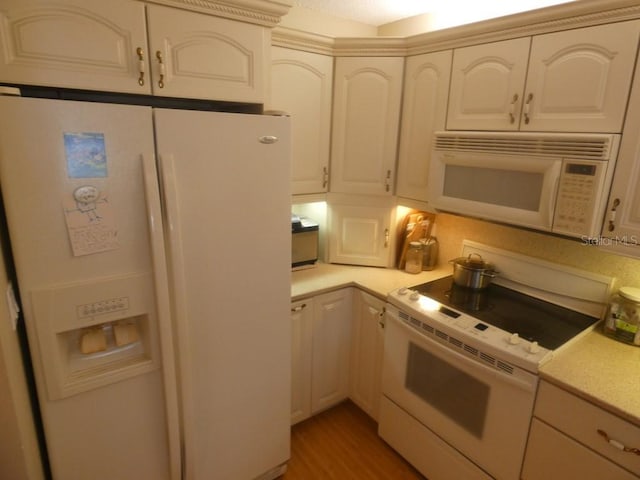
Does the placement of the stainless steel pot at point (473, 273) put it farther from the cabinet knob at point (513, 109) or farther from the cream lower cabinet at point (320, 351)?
the cabinet knob at point (513, 109)

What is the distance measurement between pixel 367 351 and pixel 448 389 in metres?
0.57

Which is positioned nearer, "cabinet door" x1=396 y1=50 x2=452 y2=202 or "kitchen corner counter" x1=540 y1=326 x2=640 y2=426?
"kitchen corner counter" x1=540 y1=326 x2=640 y2=426

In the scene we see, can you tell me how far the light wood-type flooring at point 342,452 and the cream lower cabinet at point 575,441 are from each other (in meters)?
0.76

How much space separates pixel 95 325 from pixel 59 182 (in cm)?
49

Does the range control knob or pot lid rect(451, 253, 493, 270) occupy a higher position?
pot lid rect(451, 253, 493, 270)

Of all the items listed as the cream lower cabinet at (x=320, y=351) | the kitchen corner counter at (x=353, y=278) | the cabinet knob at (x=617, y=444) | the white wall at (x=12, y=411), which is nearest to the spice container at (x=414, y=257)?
the kitchen corner counter at (x=353, y=278)

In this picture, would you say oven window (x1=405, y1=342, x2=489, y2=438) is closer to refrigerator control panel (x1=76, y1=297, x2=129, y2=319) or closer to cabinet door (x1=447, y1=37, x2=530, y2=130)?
cabinet door (x1=447, y1=37, x2=530, y2=130)

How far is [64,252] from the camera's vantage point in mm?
1124

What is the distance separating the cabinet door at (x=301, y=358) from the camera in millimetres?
1970

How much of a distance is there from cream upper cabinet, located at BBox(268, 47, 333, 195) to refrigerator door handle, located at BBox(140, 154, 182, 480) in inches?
35.4

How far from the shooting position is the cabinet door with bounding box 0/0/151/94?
106 cm

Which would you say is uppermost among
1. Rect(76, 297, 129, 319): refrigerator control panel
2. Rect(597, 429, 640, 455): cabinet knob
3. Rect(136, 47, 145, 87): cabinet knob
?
Rect(136, 47, 145, 87): cabinet knob

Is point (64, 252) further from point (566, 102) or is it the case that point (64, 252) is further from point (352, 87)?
point (566, 102)

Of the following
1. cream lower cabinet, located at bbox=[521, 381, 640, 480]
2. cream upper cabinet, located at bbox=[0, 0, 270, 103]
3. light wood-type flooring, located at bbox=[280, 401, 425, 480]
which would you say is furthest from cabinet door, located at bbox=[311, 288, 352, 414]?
cream upper cabinet, located at bbox=[0, 0, 270, 103]
